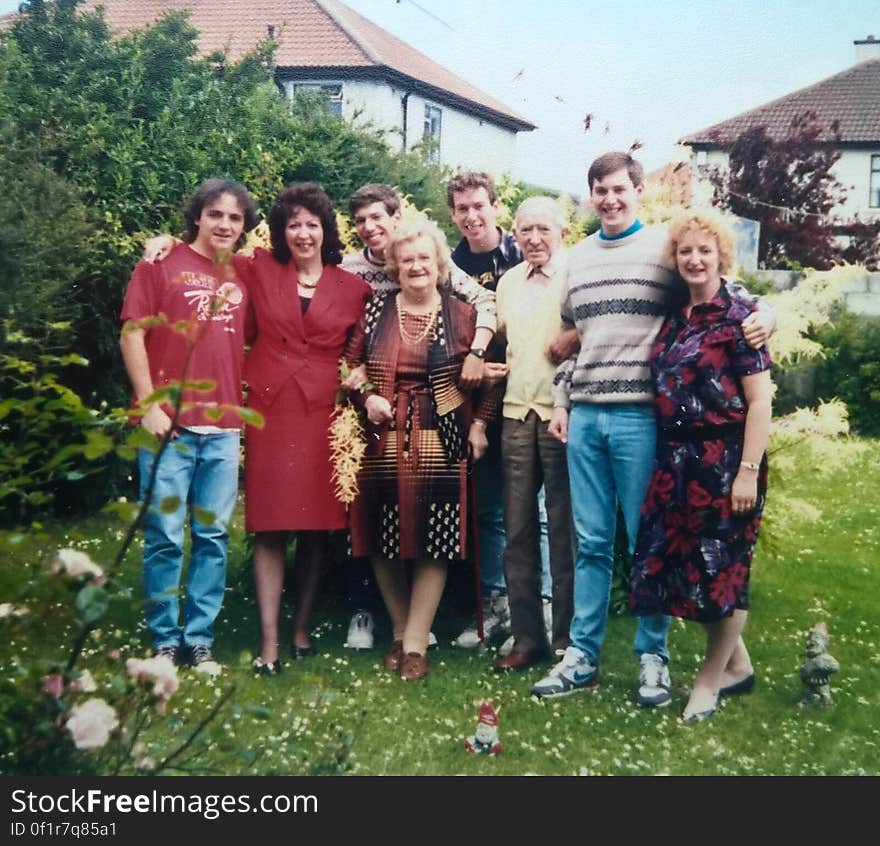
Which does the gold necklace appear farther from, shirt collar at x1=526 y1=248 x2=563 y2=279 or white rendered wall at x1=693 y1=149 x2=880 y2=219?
white rendered wall at x1=693 y1=149 x2=880 y2=219

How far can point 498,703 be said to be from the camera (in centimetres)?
413

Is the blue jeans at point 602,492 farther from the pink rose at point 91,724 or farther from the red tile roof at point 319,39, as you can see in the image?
the pink rose at point 91,724

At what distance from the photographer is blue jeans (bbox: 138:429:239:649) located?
422cm

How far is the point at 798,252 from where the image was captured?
5.75 m

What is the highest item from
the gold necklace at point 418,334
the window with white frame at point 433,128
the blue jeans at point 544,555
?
the window with white frame at point 433,128

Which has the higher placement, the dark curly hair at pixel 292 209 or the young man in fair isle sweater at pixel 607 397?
the dark curly hair at pixel 292 209

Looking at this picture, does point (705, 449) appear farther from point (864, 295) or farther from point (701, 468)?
point (864, 295)

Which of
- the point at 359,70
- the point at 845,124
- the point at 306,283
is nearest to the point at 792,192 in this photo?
the point at 845,124

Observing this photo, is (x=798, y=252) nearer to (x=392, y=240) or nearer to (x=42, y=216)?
(x=392, y=240)

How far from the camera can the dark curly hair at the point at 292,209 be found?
4.38 metres

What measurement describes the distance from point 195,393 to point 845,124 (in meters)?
2.75

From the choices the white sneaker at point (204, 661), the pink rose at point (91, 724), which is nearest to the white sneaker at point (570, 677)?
the white sneaker at point (204, 661)

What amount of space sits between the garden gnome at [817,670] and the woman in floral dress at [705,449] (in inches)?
11.9
